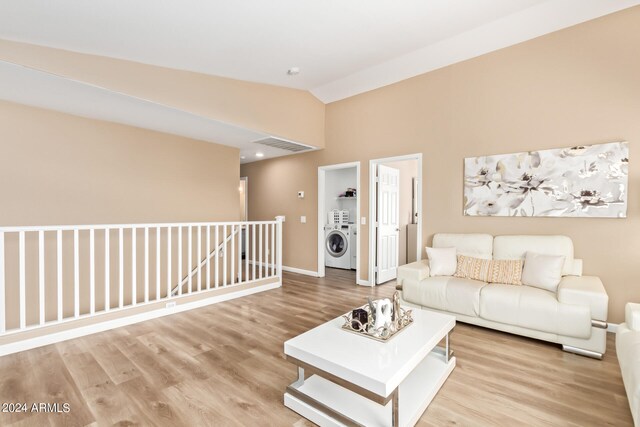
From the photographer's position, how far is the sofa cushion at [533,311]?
2441 millimetres

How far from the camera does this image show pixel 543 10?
306 centimetres

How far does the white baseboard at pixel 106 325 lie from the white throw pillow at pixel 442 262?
262 cm

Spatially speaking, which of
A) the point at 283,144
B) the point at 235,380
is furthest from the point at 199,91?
the point at 235,380

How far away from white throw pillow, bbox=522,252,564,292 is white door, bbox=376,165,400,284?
7.22 ft

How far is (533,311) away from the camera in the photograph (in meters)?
2.63

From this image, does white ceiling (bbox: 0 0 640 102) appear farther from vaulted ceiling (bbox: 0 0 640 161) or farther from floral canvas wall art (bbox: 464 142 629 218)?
floral canvas wall art (bbox: 464 142 629 218)

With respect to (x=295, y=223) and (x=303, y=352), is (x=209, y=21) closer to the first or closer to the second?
(x=303, y=352)

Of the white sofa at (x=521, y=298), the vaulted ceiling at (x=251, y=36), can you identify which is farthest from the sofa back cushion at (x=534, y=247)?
the vaulted ceiling at (x=251, y=36)

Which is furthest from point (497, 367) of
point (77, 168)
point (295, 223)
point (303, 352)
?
point (77, 168)

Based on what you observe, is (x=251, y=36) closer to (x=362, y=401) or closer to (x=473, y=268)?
(x=362, y=401)

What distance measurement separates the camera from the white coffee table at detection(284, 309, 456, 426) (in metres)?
1.48

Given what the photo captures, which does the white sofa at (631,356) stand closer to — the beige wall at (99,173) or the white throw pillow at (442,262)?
the white throw pillow at (442,262)

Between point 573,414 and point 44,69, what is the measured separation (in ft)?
14.8

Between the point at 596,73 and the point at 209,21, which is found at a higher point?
the point at 209,21
